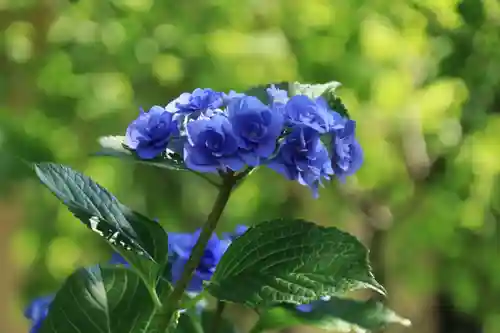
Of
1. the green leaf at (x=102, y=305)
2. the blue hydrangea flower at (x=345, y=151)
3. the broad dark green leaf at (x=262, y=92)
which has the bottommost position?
the green leaf at (x=102, y=305)

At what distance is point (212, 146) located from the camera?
1.32 feet

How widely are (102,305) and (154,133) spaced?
154mm

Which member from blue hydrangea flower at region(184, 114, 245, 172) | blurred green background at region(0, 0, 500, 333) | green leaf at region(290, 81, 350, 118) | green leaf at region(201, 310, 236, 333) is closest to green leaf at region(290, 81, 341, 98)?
green leaf at region(290, 81, 350, 118)

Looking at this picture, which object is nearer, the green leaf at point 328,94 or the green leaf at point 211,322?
the green leaf at point 328,94

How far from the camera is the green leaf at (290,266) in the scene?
428 mm

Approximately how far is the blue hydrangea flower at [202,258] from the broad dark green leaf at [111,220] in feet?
0.21

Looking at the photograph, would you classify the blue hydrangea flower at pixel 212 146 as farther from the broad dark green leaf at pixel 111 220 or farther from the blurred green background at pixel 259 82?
the blurred green background at pixel 259 82

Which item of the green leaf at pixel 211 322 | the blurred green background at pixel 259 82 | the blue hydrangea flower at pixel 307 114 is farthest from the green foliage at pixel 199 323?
the blurred green background at pixel 259 82

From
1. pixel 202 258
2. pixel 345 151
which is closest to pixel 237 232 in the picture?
pixel 202 258

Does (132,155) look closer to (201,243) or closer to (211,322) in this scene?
(201,243)

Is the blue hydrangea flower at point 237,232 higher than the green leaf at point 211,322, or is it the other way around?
the blue hydrangea flower at point 237,232

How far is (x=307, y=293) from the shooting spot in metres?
0.43

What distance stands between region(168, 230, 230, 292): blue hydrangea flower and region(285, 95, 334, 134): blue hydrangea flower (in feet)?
0.48

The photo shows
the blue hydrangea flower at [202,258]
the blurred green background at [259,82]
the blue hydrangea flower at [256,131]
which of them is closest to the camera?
the blue hydrangea flower at [256,131]
